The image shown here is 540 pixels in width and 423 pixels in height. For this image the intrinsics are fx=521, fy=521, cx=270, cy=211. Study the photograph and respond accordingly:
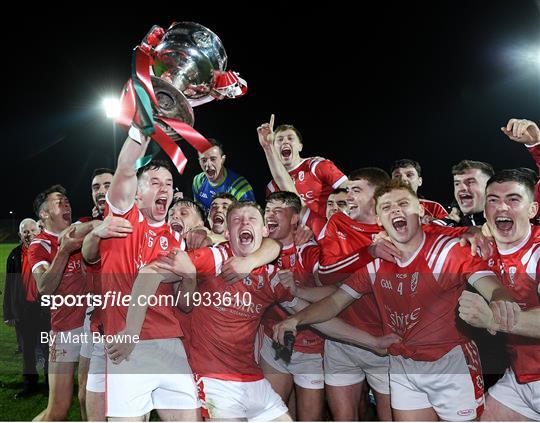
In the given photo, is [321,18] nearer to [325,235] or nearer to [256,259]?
[325,235]

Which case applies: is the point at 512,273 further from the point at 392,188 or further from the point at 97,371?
the point at 97,371

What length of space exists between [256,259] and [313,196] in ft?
4.66

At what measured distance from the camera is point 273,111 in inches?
275

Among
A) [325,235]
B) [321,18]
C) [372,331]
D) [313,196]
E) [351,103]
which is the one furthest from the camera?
[351,103]

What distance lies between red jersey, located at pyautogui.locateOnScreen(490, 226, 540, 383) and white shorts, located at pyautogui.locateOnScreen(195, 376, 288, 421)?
1.25 meters

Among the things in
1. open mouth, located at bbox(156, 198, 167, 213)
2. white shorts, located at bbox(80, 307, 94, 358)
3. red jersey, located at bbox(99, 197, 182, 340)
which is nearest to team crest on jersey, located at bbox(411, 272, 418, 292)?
red jersey, located at bbox(99, 197, 182, 340)

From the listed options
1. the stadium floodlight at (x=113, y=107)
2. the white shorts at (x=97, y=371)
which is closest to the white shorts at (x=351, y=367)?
the white shorts at (x=97, y=371)

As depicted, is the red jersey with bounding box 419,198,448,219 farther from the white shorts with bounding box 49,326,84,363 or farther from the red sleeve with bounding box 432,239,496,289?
the white shorts with bounding box 49,326,84,363

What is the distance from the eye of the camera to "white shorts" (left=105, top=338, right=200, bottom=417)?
262cm

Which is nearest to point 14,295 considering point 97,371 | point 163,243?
point 97,371

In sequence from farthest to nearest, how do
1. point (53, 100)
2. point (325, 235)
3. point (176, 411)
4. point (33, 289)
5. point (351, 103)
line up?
point (53, 100) < point (351, 103) < point (33, 289) < point (325, 235) < point (176, 411)

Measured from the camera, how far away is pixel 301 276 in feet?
9.91

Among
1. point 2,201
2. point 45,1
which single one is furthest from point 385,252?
point 2,201

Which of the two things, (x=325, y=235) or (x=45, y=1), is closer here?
(x=325, y=235)
